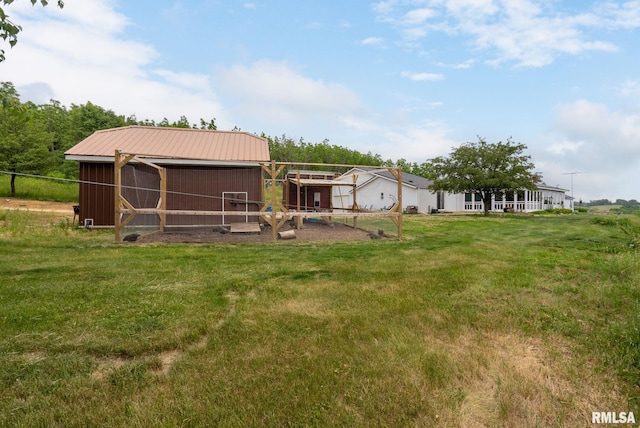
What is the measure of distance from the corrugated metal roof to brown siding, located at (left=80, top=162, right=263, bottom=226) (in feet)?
1.83

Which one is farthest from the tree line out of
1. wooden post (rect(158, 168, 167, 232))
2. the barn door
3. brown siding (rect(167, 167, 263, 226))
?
the barn door

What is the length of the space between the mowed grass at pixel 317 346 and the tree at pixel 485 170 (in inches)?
779

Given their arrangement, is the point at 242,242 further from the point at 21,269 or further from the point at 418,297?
the point at 418,297

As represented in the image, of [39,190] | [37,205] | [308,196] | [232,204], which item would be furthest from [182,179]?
[39,190]

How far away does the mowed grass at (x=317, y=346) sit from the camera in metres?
2.08

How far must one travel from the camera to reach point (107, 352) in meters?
2.85

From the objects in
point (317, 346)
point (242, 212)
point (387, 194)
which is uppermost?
point (387, 194)

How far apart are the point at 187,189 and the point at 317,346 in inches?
470

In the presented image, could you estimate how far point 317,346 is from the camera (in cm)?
293

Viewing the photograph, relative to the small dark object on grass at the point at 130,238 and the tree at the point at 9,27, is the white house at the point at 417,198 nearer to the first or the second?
the small dark object on grass at the point at 130,238

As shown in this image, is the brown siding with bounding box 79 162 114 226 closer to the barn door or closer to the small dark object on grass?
the small dark object on grass

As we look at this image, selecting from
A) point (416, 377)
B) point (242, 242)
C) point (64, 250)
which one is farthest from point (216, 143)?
point (416, 377)

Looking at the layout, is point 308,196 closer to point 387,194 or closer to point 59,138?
point 387,194

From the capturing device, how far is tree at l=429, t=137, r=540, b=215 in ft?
78.0
